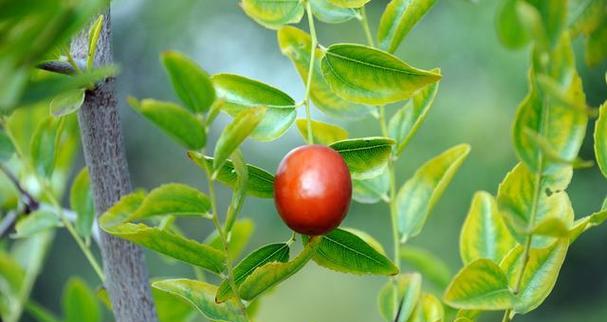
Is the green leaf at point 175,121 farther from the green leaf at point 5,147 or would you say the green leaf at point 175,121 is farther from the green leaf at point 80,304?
the green leaf at point 80,304

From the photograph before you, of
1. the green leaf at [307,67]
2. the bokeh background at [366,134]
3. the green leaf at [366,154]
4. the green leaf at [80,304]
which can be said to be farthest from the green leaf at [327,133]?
the bokeh background at [366,134]

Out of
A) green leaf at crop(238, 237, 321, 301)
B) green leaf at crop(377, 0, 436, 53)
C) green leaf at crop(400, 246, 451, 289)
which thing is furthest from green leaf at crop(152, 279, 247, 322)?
green leaf at crop(400, 246, 451, 289)

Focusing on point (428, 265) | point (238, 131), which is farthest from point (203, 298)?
point (428, 265)

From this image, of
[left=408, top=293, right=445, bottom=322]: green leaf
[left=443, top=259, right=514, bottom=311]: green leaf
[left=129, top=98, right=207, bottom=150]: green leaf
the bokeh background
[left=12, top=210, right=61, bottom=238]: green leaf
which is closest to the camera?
[left=129, top=98, right=207, bottom=150]: green leaf

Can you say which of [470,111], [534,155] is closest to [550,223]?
[534,155]

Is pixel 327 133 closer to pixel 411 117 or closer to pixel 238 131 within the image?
pixel 411 117

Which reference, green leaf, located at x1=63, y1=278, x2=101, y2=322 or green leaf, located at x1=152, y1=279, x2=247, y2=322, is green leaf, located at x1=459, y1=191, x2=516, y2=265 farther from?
green leaf, located at x1=63, y1=278, x2=101, y2=322
